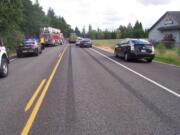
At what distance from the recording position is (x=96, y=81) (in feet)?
37.3

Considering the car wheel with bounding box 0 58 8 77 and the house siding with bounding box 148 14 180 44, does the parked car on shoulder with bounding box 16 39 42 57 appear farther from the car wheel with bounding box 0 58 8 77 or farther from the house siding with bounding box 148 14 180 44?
the house siding with bounding box 148 14 180 44

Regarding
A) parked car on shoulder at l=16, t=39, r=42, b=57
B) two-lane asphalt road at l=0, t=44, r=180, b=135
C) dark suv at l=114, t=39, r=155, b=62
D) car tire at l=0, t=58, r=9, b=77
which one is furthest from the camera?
parked car on shoulder at l=16, t=39, r=42, b=57

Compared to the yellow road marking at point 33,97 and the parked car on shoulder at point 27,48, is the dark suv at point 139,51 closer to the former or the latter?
the parked car on shoulder at point 27,48

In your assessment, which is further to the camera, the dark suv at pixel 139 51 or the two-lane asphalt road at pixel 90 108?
the dark suv at pixel 139 51

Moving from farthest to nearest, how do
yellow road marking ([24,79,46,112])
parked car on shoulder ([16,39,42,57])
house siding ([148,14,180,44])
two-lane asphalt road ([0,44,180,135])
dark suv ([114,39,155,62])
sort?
house siding ([148,14,180,44]), parked car on shoulder ([16,39,42,57]), dark suv ([114,39,155,62]), yellow road marking ([24,79,46,112]), two-lane asphalt road ([0,44,180,135])

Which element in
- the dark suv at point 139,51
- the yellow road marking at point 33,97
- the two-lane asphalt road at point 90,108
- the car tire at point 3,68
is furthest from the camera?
the dark suv at point 139,51

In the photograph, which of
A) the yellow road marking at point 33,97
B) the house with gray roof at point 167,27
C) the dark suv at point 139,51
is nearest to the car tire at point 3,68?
the yellow road marking at point 33,97

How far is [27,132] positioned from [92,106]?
2.26 meters

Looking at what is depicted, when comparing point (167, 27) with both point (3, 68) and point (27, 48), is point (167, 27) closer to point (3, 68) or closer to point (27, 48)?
point (27, 48)

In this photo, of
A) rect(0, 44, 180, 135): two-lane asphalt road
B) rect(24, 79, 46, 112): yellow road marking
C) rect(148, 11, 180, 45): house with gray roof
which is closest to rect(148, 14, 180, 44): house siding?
rect(148, 11, 180, 45): house with gray roof

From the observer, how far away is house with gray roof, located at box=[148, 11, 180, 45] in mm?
49088

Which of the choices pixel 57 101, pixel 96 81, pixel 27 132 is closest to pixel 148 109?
pixel 57 101

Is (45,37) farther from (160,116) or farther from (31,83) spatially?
(160,116)

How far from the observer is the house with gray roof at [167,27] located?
49088 millimetres
